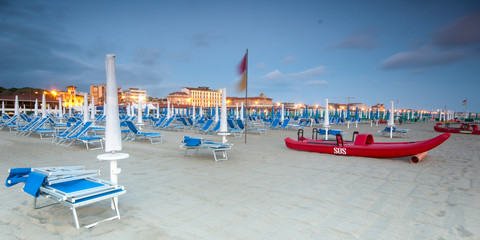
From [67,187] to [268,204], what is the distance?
7.26 feet

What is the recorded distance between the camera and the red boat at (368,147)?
5.66m

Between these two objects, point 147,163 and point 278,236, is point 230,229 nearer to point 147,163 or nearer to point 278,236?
point 278,236

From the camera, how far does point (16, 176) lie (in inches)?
106

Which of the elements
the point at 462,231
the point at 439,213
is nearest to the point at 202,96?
the point at 439,213

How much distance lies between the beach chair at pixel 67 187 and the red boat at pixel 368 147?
553 cm

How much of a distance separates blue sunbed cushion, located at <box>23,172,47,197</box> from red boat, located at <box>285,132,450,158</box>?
20.0 ft

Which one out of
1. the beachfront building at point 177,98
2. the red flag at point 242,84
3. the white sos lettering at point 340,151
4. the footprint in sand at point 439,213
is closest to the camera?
the footprint in sand at point 439,213

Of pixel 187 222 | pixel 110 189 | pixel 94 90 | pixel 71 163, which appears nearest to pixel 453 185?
pixel 187 222

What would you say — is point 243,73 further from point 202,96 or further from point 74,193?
point 202,96

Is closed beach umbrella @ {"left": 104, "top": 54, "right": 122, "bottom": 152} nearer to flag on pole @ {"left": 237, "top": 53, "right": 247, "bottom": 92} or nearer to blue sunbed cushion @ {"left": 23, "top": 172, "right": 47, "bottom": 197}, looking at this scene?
blue sunbed cushion @ {"left": 23, "top": 172, "right": 47, "bottom": 197}

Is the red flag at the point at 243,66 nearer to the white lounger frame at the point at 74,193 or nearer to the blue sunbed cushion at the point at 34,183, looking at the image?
the white lounger frame at the point at 74,193

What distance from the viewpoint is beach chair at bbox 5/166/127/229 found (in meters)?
2.35

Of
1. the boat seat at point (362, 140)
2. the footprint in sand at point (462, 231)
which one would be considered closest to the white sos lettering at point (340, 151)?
the boat seat at point (362, 140)

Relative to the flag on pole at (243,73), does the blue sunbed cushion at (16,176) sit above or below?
below
